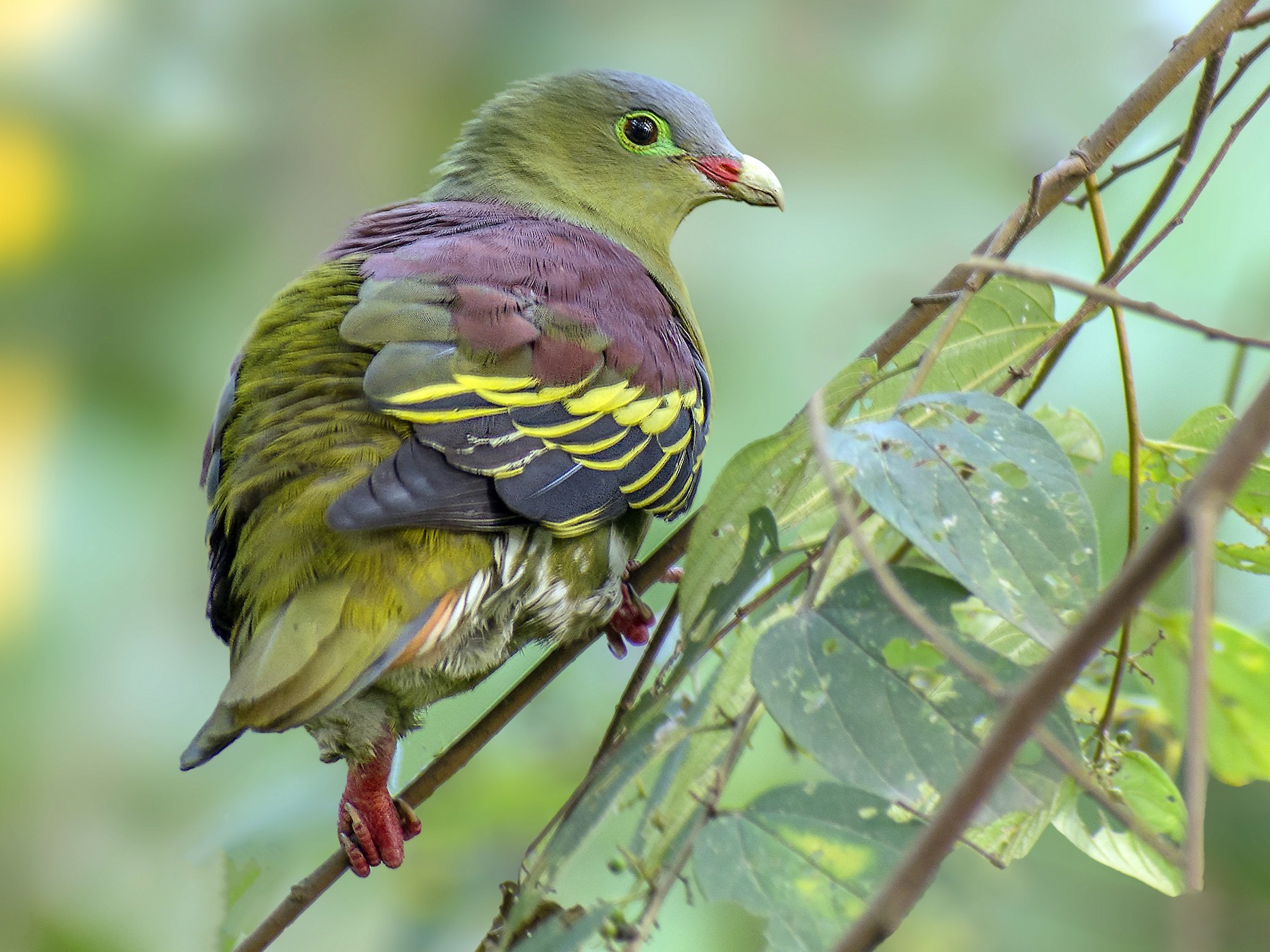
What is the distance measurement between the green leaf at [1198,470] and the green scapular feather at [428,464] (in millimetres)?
747

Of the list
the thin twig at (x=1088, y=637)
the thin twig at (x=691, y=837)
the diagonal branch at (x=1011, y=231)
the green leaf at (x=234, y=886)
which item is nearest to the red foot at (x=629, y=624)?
the diagonal branch at (x=1011, y=231)

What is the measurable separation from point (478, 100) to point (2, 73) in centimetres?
171

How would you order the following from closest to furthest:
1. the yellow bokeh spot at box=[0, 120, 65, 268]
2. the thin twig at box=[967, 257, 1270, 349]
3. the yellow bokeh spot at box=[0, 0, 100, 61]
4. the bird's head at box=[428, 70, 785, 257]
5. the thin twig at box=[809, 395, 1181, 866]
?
the thin twig at box=[809, 395, 1181, 866]
the thin twig at box=[967, 257, 1270, 349]
the bird's head at box=[428, 70, 785, 257]
the yellow bokeh spot at box=[0, 120, 65, 268]
the yellow bokeh spot at box=[0, 0, 100, 61]

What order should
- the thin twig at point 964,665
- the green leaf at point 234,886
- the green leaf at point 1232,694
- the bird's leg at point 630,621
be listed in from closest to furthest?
the thin twig at point 964,665 → the green leaf at point 1232,694 → the green leaf at point 234,886 → the bird's leg at point 630,621

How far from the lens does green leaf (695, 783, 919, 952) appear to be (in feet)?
3.39

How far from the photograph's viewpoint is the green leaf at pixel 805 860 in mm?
1034

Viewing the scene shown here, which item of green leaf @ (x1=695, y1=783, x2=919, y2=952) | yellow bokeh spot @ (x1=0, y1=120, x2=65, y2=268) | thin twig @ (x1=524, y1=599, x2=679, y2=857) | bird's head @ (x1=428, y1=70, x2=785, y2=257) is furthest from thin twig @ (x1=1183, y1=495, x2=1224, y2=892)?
yellow bokeh spot @ (x1=0, y1=120, x2=65, y2=268)

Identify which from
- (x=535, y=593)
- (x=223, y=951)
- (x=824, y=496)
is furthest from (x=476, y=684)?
(x=824, y=496)

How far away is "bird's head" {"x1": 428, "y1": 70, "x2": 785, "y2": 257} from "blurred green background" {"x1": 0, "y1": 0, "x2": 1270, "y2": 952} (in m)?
1.08

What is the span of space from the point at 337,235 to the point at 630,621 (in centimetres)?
190

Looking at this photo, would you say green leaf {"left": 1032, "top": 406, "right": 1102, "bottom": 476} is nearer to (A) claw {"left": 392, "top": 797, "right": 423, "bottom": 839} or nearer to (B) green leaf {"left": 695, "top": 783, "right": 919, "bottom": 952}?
(B) green leaf {"left": 695, "top": 783, "right": 919, "bottom": 952}

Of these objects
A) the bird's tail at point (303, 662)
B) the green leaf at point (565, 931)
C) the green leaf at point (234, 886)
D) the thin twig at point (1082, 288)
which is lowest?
the green leaf at point (234, 886)

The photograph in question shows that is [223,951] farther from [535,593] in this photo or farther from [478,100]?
[478,100]

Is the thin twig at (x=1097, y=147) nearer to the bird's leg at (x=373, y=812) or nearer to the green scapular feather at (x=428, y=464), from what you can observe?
the green scapular feather at (x=428, y=464)
